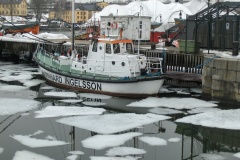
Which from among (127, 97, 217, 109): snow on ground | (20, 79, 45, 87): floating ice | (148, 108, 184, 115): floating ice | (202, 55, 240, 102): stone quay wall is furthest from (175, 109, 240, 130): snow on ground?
(20, 79, 45, 87): floating ice

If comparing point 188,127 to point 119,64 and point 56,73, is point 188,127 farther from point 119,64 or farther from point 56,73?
point 56,73

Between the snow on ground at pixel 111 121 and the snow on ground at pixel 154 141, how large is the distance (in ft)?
3.23

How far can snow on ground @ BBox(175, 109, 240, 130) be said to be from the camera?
525 inches

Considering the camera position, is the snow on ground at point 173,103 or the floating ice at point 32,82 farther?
the floating ice at point 32,82

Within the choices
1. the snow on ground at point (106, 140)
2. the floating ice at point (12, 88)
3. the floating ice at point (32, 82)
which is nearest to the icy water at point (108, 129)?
the snow on ground at point (106, 140)

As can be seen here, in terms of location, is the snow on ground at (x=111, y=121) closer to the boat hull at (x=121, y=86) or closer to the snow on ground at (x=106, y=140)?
the snow on ground at (x=106, y=140)

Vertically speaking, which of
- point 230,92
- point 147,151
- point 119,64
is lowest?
point 147,151

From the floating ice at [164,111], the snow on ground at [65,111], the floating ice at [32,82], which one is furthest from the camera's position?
the floating ice at [32,82]

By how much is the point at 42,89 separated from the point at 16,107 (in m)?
4.56

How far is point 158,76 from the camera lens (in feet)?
57.0

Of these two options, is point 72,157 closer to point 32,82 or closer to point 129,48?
point 129,48

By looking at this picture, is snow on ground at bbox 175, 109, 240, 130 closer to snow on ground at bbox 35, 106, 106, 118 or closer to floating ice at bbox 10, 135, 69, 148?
snow on ground at bbox 35, 106, 106, 118

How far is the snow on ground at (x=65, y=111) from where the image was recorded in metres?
14.6

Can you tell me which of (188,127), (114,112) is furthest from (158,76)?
(188,127)
